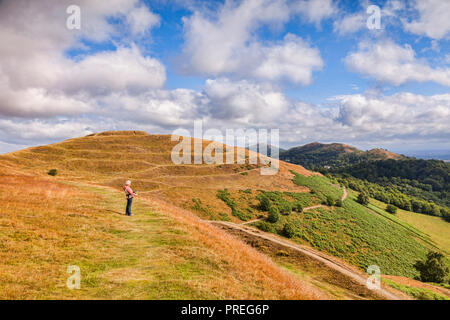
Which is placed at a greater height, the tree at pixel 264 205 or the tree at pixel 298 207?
the tree at pixel 264 205

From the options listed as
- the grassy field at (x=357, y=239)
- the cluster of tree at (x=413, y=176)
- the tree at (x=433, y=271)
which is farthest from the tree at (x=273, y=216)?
the cluster of tree at (x=413, y=176)

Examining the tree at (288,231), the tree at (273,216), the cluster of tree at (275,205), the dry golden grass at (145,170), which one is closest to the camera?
the tree at (288,231)

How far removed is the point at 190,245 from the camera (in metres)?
10.7

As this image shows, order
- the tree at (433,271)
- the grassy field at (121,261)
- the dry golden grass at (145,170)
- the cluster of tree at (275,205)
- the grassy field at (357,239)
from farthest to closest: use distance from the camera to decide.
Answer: the dry golden grass at (145,170) → the cluster of tree at (275,205) → the grassy field at (357,239) → the tree at (433,271) → the grassy field at (121,261)

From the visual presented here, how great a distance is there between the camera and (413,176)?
17412 centimetres

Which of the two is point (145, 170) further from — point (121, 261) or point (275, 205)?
point (121, 261)

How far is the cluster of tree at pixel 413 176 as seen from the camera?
146 metres

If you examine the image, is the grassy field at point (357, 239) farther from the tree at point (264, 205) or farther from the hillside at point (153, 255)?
the tree at point (264, 205)

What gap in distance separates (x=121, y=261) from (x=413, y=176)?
228 meters

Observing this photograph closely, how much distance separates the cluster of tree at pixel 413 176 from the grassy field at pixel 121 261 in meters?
144

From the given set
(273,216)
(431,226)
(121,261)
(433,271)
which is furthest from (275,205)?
(431,226)

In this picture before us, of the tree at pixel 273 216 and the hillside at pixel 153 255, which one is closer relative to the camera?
the hillside at pixel 153 255
